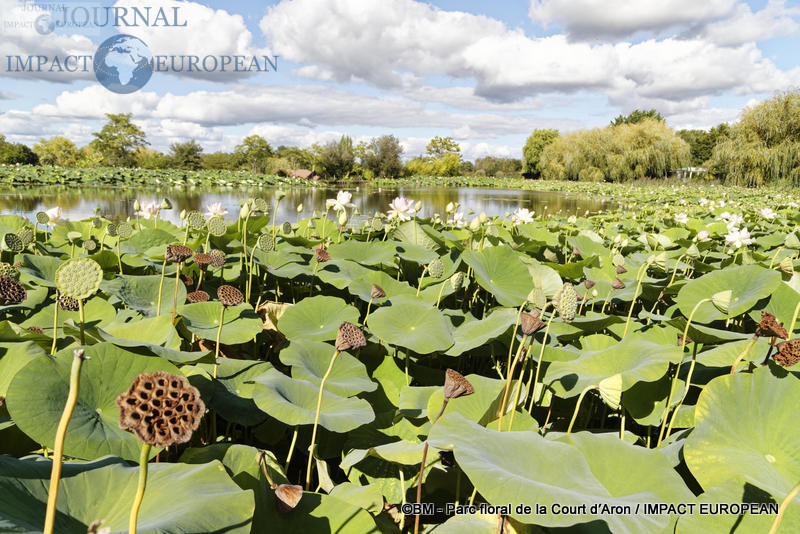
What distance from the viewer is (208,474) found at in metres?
0.60

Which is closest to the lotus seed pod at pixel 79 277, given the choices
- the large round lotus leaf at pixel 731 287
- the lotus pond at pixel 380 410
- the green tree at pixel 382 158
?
the lotus pond at pixel 380 410

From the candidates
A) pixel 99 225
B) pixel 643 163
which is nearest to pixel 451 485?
pixel 99 225

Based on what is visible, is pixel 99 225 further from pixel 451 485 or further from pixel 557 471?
pixel 557 471

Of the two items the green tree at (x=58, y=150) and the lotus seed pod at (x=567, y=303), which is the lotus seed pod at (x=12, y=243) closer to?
the lotus seed pod at (x=567, y=303)

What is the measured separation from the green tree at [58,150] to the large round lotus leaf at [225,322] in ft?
184

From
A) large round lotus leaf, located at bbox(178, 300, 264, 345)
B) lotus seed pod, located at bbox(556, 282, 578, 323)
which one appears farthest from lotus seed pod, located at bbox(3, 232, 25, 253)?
lotus seed pod, located at bbox(556, 282, 578, 323)

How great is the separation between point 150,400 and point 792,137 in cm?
2245

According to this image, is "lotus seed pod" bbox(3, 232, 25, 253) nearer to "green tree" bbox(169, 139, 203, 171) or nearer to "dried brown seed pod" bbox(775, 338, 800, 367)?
"dried brown seed pod" bbox(775, 338, 800, 367)

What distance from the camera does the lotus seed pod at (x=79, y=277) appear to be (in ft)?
2.56

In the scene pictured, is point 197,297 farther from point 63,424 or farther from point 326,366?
point 63,424

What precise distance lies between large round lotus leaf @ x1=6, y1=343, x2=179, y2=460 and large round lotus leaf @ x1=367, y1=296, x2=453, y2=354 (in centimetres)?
55

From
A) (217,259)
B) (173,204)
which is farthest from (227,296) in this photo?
(173,204)

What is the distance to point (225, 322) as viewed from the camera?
1.27 meters

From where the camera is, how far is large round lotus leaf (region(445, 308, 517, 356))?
1.14m
